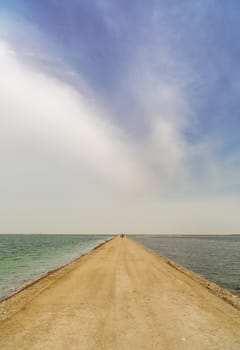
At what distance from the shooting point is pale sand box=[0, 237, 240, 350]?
8508 mm

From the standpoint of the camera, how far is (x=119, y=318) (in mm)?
10656

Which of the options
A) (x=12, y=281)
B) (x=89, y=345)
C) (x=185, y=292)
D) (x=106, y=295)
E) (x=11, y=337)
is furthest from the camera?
(x=12, y=281)

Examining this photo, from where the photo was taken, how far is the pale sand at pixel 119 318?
8.51 metres

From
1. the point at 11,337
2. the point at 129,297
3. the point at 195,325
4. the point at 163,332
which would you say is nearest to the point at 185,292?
the point at 129,297

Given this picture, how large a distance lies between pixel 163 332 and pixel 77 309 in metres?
3.94

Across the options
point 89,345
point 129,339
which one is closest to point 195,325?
point 129,339

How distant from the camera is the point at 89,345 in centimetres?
822

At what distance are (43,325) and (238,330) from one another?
5.81 m

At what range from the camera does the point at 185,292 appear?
15.5 m

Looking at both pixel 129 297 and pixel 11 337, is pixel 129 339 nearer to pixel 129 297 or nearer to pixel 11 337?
pixel 11 337

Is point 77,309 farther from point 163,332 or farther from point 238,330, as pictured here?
point 238,330

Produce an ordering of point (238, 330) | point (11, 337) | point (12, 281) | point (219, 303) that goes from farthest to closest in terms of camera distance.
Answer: point (12, 281) < point (219, 303) < point (238, 330) < point (11, 337)

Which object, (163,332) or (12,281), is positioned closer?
(163,332)

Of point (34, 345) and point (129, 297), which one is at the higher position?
point (129, 297)
